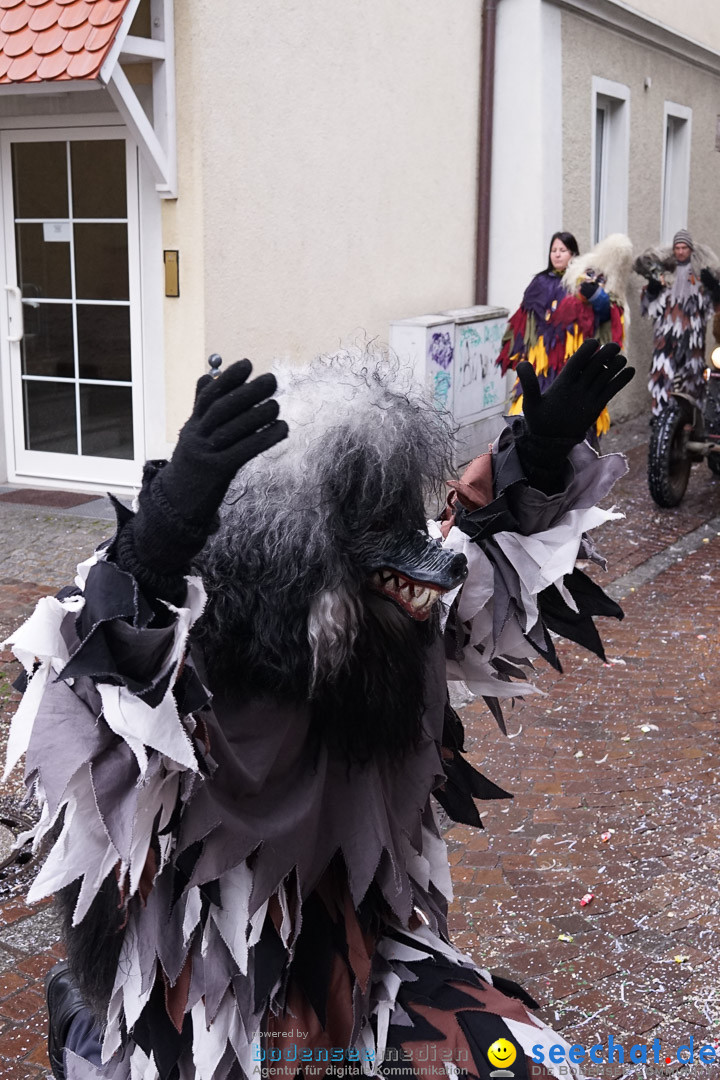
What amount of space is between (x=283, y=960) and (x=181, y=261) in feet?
20.2

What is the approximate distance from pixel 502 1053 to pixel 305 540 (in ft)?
2.64

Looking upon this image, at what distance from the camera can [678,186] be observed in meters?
13.9

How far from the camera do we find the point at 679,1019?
9.98 ft

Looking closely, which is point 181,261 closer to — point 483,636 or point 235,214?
point 235,214

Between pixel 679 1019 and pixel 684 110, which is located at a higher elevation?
pixel 684 110

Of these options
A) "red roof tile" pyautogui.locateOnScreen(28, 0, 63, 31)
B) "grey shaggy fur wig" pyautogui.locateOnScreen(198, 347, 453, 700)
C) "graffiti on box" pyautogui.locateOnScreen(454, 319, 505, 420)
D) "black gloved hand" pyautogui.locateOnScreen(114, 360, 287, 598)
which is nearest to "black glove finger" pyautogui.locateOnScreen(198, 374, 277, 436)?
"black gloved hand" pyautogui.locateOnScreen(114, 360, 287, 598)

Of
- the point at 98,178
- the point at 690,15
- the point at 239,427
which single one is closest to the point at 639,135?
the point at 690,15

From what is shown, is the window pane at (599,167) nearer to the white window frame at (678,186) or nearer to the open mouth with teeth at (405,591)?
the white window frame at (678,186)

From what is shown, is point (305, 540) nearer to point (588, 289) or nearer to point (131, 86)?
Result: point (131, 86)

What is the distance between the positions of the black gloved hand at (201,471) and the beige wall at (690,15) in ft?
39.3

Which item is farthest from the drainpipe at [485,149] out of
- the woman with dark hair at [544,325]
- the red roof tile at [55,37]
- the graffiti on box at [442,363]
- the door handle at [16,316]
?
the red roof tile at [55,37]

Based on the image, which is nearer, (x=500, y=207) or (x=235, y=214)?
(x=235, y=214)

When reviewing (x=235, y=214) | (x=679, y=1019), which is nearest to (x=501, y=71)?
(x=235, y=214)

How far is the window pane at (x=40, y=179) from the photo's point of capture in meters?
8.00
